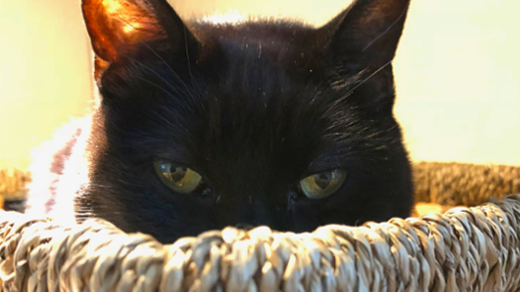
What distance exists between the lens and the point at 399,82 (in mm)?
1854

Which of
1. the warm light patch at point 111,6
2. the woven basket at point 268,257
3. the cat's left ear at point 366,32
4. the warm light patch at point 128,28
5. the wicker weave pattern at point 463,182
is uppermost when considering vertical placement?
the warm light patch at point 111,6

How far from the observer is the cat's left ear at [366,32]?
72 cm

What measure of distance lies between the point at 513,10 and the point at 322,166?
1.36 meters

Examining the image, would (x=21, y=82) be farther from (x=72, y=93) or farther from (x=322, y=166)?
(x=322, y=166)

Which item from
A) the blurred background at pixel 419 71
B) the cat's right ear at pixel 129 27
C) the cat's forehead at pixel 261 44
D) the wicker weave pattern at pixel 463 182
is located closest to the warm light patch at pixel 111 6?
the cat's right ear at pixel 129 27

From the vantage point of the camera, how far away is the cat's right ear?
0.69m

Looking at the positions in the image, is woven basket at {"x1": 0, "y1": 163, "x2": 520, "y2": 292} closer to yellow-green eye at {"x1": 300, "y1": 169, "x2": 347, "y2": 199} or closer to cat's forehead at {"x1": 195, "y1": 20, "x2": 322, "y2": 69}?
yellow-green eye at {"x1": 300, "y1": 169, "x2": 347, "y2": 199}

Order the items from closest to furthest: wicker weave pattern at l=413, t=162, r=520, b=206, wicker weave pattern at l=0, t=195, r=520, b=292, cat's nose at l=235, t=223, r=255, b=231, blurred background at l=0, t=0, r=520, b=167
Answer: wicker weave pattern at l=0, t=195, r=520, b=292, cat's nose at l=235, t=223, r=255, b=231, wicker weave pattern at l=413, t=162, r=520, b=206, blurred background at l=0, t=0, r=520, b=167

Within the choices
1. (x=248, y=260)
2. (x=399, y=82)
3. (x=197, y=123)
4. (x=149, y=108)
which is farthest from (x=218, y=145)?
(x=399, y=82)

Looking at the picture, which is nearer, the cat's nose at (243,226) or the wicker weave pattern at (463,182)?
the cat's nose at (243,226)

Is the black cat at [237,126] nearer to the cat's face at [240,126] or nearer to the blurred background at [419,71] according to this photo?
the cat's face at [240,126]

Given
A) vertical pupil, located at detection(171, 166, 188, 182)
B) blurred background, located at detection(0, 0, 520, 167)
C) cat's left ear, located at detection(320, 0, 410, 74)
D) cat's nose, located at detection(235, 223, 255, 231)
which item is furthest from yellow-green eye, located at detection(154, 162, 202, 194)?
blurred background, located at detection(0, 0, 520, 167)

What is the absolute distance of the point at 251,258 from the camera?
39 centimetres

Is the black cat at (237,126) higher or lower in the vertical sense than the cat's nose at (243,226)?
higher
